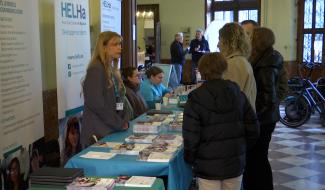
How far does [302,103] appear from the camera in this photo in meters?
6.81

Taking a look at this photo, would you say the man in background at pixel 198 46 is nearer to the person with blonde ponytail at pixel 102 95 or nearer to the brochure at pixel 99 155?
the person with blonde ponytail at pixel 102 95

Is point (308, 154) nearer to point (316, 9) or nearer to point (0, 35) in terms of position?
point (0, 35)

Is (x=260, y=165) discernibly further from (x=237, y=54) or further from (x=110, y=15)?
(x=110, y=15)

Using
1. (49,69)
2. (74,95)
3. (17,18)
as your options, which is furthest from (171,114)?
(17,18)

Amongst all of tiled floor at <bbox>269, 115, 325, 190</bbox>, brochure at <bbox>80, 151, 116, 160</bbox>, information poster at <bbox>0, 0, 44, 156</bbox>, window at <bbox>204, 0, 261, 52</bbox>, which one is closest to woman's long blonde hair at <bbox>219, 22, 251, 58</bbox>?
brochure at <bbox>80, 151, 116, 160</bbox>

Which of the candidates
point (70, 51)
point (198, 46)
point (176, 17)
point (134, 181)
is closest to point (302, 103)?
point (70, 51)

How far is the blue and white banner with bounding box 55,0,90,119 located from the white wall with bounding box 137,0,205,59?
7.80 m

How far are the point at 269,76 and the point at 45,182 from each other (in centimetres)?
181

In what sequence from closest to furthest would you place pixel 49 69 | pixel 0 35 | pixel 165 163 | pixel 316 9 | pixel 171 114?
pixel 165 163 < pixel 0 35 < pixel 171 114 < pixel 49 69 < pixel 316 9

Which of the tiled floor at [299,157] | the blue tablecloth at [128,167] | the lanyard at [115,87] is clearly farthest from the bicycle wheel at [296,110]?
the blue tablecloth at [128,167]

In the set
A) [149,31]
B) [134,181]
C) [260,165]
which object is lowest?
[260,165]

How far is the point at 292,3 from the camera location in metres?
10.4

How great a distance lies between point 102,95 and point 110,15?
231 centimetres

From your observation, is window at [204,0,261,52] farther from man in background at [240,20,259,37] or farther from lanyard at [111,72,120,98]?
lanyard at [111,72,120,98]
